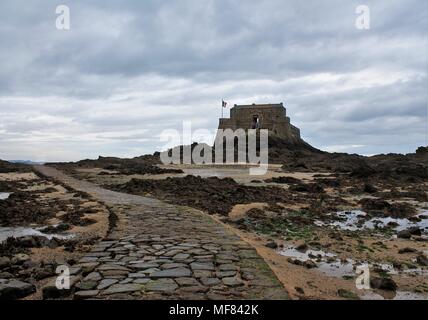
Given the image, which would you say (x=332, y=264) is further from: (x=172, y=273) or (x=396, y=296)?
(x=172, y=273)

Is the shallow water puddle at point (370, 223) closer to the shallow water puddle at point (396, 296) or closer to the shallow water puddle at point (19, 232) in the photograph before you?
the shallow water puddle at point (396, 296)

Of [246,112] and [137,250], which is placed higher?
[246,112]

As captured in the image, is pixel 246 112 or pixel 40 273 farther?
pixel 246 112

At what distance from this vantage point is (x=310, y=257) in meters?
7.97

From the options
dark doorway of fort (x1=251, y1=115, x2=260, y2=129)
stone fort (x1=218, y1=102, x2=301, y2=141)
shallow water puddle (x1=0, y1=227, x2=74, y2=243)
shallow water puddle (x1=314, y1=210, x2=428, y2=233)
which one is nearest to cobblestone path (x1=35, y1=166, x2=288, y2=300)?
shallow water puddle (x1=0, y1=227, x2=74, y2=243)

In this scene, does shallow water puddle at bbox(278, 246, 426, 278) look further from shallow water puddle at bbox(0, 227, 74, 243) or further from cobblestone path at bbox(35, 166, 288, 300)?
shallow water puddle at bbox(0, 227, 74, 243)

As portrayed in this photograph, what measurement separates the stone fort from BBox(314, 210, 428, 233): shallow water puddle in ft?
139

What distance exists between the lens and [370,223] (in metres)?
12.4
